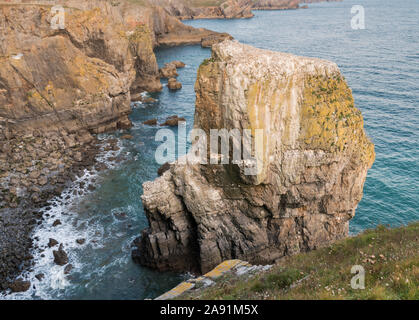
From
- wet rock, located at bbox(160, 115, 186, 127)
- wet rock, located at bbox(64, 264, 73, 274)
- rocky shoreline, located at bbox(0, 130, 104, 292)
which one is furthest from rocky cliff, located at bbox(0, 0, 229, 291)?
wet rock, located at bbox(160, 115, 186, 127)

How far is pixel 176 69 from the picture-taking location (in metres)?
85.8

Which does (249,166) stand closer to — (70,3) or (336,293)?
(336,293)

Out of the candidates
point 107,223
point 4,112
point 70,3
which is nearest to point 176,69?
point 70,3

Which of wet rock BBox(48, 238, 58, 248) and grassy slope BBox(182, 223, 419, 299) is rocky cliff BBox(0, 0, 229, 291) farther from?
grassy slope BBox(182, 223, 419, 299)

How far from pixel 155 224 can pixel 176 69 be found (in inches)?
2510

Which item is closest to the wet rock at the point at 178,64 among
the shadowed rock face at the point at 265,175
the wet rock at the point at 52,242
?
the wet rock at the point at 52,242

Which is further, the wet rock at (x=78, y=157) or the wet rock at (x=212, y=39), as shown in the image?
the wet rock at (x=212, y=39)

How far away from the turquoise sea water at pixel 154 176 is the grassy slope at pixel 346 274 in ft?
41.8

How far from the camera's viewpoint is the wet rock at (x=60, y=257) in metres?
29.0

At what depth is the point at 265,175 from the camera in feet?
81.5

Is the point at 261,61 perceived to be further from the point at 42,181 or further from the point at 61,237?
the point at 42,181

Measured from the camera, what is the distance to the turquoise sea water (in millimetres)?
27766

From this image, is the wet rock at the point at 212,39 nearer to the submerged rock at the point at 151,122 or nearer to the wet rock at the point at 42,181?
the submerged rock at the point at 151,122

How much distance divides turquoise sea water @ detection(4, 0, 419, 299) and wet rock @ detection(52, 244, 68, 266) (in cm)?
49
